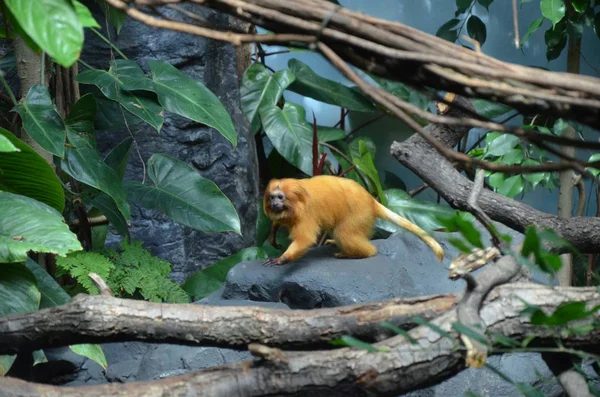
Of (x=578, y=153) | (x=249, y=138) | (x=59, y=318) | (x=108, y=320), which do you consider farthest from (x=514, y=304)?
(x=578, y=153)

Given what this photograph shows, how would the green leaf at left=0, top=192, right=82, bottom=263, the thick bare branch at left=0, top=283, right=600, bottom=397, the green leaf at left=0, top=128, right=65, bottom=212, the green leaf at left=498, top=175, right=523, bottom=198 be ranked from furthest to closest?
1. the green leaf at left=498, top=175, right=523, bottom=198
2. the green leaf at left=0, top=128, right=65, bottom=212
3. the green leaf at left=0, top=192, right=82, bottom=263
4. the thick bare branch at left=0, top=283, right=600, bottom=397

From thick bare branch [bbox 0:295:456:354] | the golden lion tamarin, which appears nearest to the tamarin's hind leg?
the golden lion tamarin

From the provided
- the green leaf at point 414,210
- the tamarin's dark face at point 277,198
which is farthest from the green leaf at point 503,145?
the tamarin's dark face at point 277,198

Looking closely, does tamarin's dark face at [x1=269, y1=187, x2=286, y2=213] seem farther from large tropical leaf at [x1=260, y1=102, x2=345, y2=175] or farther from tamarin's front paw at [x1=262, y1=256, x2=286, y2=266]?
large tropical leaf at [x1=260, y1=102, x2=345, y2=175]

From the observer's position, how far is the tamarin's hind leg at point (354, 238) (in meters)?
3.65

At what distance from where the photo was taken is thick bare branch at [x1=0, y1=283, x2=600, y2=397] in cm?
163

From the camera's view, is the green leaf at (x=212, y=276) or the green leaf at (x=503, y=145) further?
the green leaf at (x=212, y=276)

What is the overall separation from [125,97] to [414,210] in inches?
77.0

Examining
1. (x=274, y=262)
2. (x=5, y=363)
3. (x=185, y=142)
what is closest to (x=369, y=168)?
(x=274, y=262)

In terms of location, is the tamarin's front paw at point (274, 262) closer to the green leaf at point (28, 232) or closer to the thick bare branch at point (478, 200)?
the thick bare branch at point (478, 200)

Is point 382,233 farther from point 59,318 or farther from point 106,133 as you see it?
point 59,318

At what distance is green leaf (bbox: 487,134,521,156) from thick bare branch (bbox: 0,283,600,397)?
2.17 m

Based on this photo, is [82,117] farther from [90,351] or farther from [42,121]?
[90,351]

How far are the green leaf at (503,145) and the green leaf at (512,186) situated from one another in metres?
0.18
